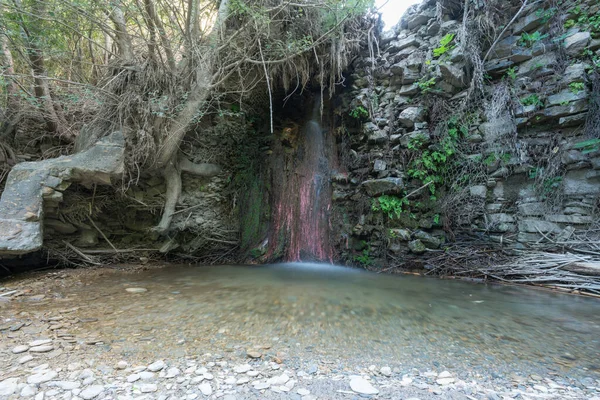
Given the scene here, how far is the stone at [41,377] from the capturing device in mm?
1204

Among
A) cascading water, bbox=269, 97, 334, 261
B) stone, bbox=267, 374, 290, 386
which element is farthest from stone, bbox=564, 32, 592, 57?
stone, bbox=267, 374, 290, 386

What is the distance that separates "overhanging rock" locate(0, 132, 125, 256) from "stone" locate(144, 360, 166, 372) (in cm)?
257

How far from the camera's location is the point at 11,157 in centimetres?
388

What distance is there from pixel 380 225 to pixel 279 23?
3807 millimetres

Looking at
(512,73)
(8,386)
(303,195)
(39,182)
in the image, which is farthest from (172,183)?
(512,73)

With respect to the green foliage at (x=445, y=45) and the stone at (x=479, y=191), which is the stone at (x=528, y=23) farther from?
the stone at (x=479, y=191)

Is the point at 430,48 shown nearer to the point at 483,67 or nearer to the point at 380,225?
the point at 483,67

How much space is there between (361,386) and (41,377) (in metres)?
1.44

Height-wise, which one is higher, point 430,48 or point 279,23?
point 279,23

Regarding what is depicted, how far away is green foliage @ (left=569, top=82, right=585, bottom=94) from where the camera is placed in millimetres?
3385

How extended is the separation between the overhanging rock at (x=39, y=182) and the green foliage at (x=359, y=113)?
3.73 meters

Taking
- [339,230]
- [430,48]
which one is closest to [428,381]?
[339,230]

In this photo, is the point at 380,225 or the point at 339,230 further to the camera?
the point at 339,230

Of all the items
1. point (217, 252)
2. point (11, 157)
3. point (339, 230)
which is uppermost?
point (11, 157)
